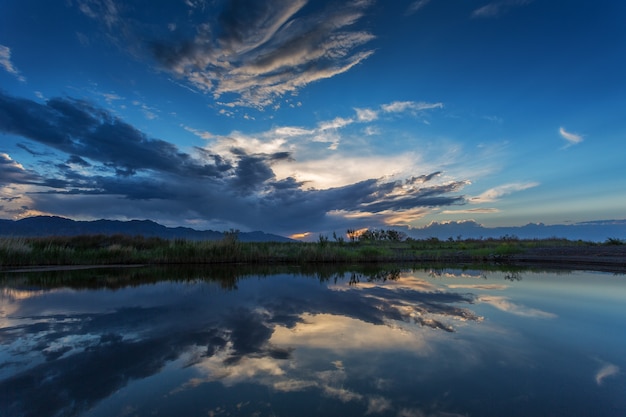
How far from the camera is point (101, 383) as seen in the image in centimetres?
346

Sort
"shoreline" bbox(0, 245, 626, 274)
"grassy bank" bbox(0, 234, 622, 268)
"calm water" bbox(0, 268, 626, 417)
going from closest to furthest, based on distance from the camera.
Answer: "calm water" bbox(0, 268, 626, 417), "grassy bank" bbox(0, 234, 622, 268), "shoreline" bbox(0, 245, 626, 274)

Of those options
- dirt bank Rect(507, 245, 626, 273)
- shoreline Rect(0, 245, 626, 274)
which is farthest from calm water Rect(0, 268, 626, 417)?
dirt bank Rect(507, 245, 626, 273)


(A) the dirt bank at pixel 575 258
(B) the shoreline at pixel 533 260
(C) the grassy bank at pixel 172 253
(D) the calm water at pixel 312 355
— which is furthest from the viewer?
(A) the dirt bank at pixel 575 258

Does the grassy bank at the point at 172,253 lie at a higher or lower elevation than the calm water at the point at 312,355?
higher

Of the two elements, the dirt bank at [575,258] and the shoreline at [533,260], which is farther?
the dirt bank at [575,258]

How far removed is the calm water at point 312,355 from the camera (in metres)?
3.01

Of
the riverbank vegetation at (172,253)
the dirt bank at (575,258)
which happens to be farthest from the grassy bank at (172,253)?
the dirt bank at (575,258)

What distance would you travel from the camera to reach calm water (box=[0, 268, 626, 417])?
9.88ft

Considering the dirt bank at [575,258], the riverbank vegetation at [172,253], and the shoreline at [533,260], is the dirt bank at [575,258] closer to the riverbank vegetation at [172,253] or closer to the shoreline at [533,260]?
the shoreline at [533,260]

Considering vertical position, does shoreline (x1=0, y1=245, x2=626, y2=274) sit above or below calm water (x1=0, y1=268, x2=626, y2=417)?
above

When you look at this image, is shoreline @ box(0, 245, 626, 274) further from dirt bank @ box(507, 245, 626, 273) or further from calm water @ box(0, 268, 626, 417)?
calm water @ box(0, 268, 626, 417)

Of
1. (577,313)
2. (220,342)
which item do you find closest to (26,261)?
(220,342)

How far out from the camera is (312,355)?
4.30 m

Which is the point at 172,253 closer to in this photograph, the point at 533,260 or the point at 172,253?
the point at 172,253
